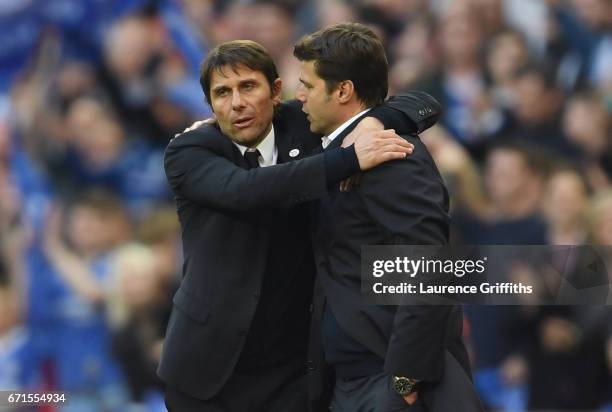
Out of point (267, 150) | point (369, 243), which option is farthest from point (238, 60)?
point (369, 243)

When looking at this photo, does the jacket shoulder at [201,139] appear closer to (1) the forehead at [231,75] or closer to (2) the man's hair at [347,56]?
(1) the forehead at [231,75]

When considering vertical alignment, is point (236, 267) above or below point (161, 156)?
below

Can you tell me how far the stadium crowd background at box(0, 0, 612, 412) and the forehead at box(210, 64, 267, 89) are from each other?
2.74 m

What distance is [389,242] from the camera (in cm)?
331

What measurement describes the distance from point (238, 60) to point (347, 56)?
0.38 meters

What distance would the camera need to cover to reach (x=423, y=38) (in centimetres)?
646

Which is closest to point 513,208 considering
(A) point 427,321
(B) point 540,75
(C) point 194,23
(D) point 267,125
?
(B) point 540,75

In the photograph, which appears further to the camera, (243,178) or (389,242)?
(243,178)

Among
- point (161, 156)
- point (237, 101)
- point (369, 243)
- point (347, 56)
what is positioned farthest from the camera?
point (161, 156)

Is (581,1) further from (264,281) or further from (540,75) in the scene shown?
(264,281)

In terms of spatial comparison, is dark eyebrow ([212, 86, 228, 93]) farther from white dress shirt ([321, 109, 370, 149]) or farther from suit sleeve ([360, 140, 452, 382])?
suit sleeve ([360, 140, 452, 382])

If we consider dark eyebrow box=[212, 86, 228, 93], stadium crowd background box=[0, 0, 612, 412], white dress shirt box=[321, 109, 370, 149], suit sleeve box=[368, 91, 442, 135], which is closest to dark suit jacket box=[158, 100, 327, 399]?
dark eyebrow box=[212, 86, 228, 93]

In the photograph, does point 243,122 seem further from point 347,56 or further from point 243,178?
point 347,56

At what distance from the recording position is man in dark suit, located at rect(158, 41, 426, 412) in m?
3.66
